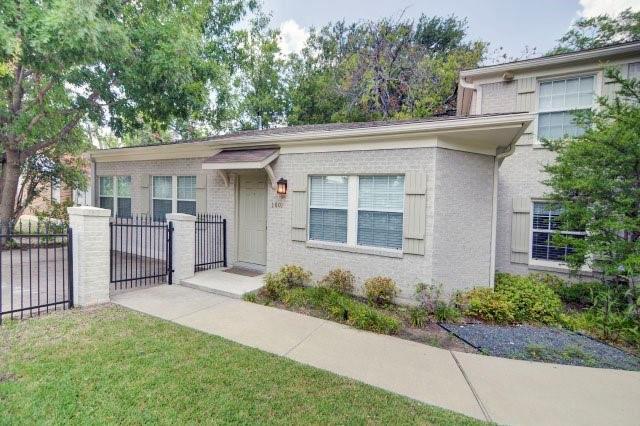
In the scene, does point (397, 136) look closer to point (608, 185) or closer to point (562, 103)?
point (608, 185)

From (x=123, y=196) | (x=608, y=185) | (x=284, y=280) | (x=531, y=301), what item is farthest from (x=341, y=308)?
(x=123, y=196)

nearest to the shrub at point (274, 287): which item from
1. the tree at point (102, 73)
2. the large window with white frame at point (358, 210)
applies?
the large window with white frame at point (358, 210)

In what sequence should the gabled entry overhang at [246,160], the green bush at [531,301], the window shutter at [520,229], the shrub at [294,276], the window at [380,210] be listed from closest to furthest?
the green bush at [531,301] < the window at [380,210] < the shrub at [294,276] < the gabled entry overhang at [246,160] < the window shutter at [520,229]

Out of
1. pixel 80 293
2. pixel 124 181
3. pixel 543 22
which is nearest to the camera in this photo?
pixel 80 293

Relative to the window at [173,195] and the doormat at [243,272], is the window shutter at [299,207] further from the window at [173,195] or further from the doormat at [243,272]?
the window at [173,195]

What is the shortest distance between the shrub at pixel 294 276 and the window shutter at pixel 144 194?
233 inches

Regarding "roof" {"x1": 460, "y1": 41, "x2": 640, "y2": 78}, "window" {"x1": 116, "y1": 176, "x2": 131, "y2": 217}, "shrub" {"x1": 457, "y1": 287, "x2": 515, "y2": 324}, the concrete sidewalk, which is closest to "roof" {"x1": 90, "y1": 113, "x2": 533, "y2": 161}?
"shrub" {"x1": 457, "y1": 287, "x2": 515, "y2": 324}

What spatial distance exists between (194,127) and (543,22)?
20.5m

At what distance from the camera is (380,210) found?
6445 mm

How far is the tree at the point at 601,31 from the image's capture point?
1380 centimetres

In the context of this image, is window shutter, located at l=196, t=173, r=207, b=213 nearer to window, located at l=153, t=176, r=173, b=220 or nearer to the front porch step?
window, located at l=153, t=176, r=173, b=220

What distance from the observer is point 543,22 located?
576 inches

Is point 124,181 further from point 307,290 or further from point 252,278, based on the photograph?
point 307,290

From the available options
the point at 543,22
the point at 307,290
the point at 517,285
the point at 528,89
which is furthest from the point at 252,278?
the point at 543,22
